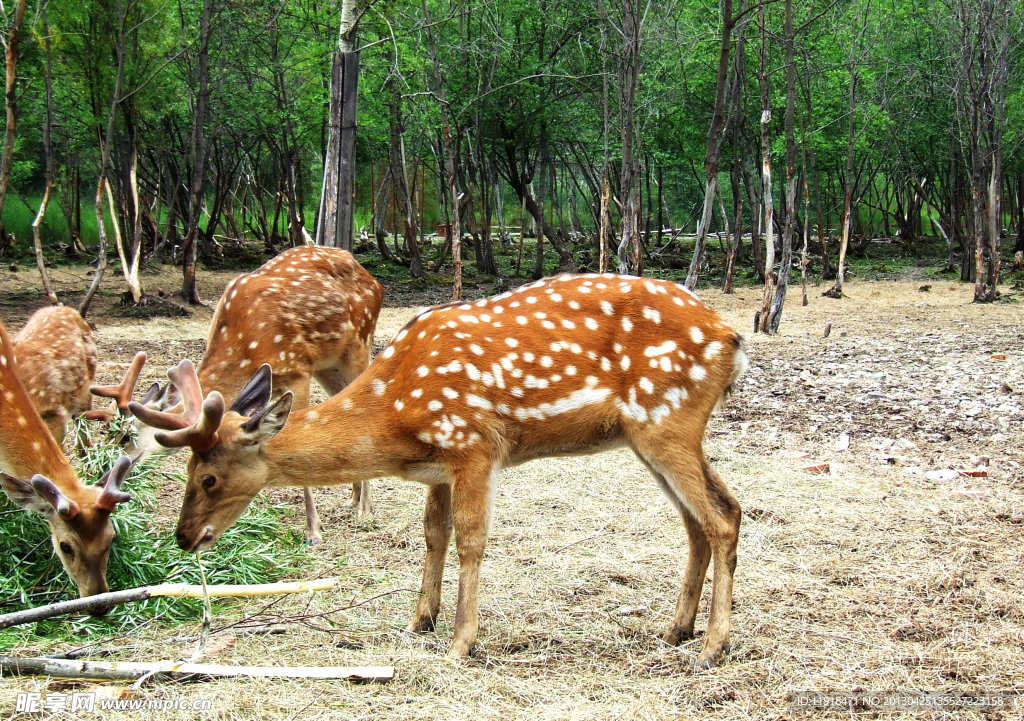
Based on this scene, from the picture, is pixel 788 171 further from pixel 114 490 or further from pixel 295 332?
pixel 114 490

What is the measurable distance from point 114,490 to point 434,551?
4.77ft

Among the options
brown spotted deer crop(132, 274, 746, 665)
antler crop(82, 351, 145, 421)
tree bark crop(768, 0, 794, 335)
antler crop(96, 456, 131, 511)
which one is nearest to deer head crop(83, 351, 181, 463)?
antler crop(82, 351, 145, 421)

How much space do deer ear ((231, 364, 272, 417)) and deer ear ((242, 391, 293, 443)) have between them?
185 mm

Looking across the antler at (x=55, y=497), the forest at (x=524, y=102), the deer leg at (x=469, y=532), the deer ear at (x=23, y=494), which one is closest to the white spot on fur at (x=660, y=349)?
the deer leg at (x=469, y=532)

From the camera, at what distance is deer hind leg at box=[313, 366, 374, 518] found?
18.7ft

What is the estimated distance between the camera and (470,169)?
21.0 metres

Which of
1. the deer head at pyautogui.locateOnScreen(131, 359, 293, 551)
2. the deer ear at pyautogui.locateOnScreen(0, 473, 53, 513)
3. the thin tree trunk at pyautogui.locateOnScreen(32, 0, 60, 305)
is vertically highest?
the thin tree trunk at pyautogui.locateOnScreen(32, 0, 60, 305)

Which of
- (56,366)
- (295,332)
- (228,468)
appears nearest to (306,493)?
(295,332)

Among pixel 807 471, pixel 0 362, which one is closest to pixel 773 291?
pixel 807 471

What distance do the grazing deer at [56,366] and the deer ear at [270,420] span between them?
309 cm

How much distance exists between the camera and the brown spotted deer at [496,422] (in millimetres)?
3703

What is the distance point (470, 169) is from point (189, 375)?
1733 cm

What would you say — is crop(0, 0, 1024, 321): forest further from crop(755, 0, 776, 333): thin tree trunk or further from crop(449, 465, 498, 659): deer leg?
crop(449, 465, 498, 659): deer leg

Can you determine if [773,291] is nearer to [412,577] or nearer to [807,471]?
[807,471]
